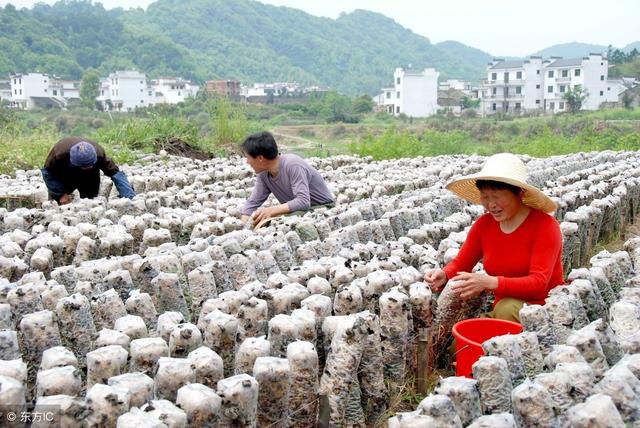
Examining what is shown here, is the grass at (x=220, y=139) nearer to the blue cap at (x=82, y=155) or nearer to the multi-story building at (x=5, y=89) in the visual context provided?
the blue cap at (x=82, y=155)

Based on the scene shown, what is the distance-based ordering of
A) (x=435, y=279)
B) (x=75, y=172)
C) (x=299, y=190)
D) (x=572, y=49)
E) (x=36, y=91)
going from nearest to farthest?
(x=435, y=279)
(x=299, y=190)
(x=75, y=172)
(x=36, y=91)
(x=572, y=49)

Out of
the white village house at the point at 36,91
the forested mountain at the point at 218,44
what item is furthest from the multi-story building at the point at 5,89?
the forested mountain at the point at 218,44

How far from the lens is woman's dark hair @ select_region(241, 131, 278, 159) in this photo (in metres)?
4.98

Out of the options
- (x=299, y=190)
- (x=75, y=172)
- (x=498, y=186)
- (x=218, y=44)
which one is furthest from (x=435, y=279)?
(x=218, y=44)

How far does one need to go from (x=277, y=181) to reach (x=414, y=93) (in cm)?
5050

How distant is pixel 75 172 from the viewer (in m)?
6.05

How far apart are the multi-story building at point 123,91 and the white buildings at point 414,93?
2059cm

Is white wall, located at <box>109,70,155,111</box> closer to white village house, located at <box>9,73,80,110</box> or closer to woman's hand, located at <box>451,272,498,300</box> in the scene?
white village house, located at <box>9,73,80,110</box>

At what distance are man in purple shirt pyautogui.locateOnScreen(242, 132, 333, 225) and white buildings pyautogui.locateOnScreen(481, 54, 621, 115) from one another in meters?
42.6

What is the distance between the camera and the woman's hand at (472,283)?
125 inches

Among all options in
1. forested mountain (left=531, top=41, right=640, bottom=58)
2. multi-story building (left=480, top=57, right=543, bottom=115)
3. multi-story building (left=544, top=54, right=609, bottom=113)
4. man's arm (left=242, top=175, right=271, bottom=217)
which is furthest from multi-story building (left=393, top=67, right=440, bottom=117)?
forested mountain (left=531, top=41, right=640, bottom=58)

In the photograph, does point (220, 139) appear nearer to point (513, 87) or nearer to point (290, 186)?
point (290, 186)

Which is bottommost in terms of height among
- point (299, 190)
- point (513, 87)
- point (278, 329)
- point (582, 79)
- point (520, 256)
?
point (278, 329)

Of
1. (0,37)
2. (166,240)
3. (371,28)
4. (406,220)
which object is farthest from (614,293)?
(371,28)
